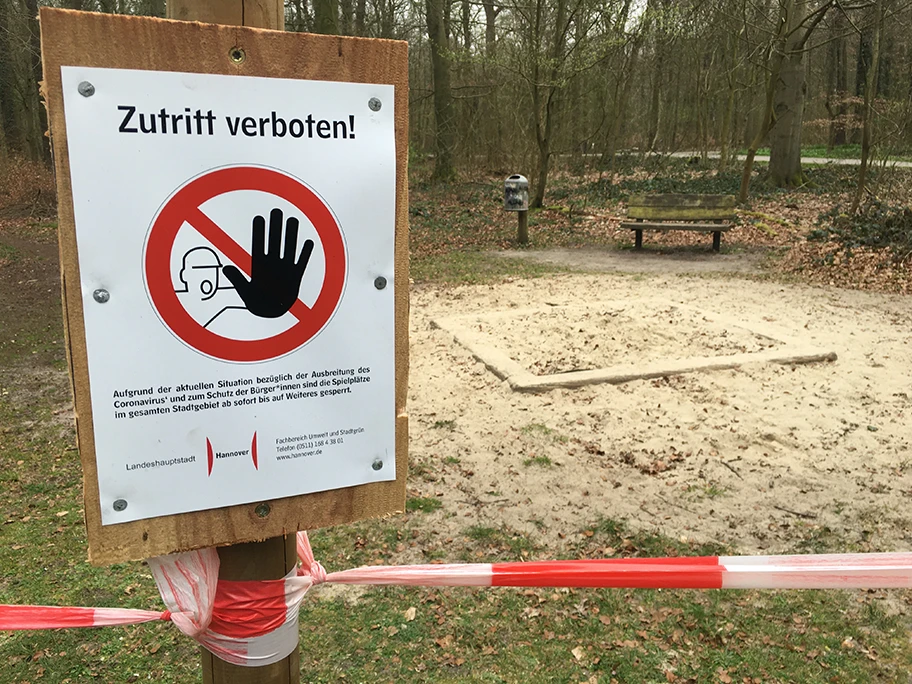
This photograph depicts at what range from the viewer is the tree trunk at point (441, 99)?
19469 mm

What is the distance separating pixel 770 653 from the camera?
2945 millimetres

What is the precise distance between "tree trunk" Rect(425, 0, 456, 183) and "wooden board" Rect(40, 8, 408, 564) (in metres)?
18.6

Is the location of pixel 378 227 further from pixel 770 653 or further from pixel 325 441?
pixel 770 653

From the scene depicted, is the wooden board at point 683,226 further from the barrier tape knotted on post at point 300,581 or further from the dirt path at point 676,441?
the barrier tape knotted on post at point 300,581

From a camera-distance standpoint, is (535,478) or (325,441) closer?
(325,441)

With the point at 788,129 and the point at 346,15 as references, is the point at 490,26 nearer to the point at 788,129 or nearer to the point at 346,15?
the point at 346,15

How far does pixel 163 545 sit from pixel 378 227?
63 centimetres

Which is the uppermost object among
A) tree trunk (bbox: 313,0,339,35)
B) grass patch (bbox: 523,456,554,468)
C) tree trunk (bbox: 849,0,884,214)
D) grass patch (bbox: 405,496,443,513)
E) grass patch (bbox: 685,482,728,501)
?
tree trunk (bbox: 313,0,339,35)

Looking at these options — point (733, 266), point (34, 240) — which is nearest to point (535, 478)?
point (733, 266)

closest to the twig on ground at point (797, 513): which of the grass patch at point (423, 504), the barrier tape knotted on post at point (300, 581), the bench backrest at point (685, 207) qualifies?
the grass patch at point (423, 504)

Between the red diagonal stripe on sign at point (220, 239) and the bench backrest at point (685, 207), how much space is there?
13.2m

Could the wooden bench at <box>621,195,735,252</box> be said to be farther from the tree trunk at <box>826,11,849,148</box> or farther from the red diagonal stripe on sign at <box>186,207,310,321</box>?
the tree trunk at <box>826,11,849,148</box>

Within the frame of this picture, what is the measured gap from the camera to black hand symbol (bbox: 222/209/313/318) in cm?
119

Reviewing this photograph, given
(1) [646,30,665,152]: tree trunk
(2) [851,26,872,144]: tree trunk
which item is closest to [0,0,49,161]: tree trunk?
(1) [646,30,665,152]: tree trunk
